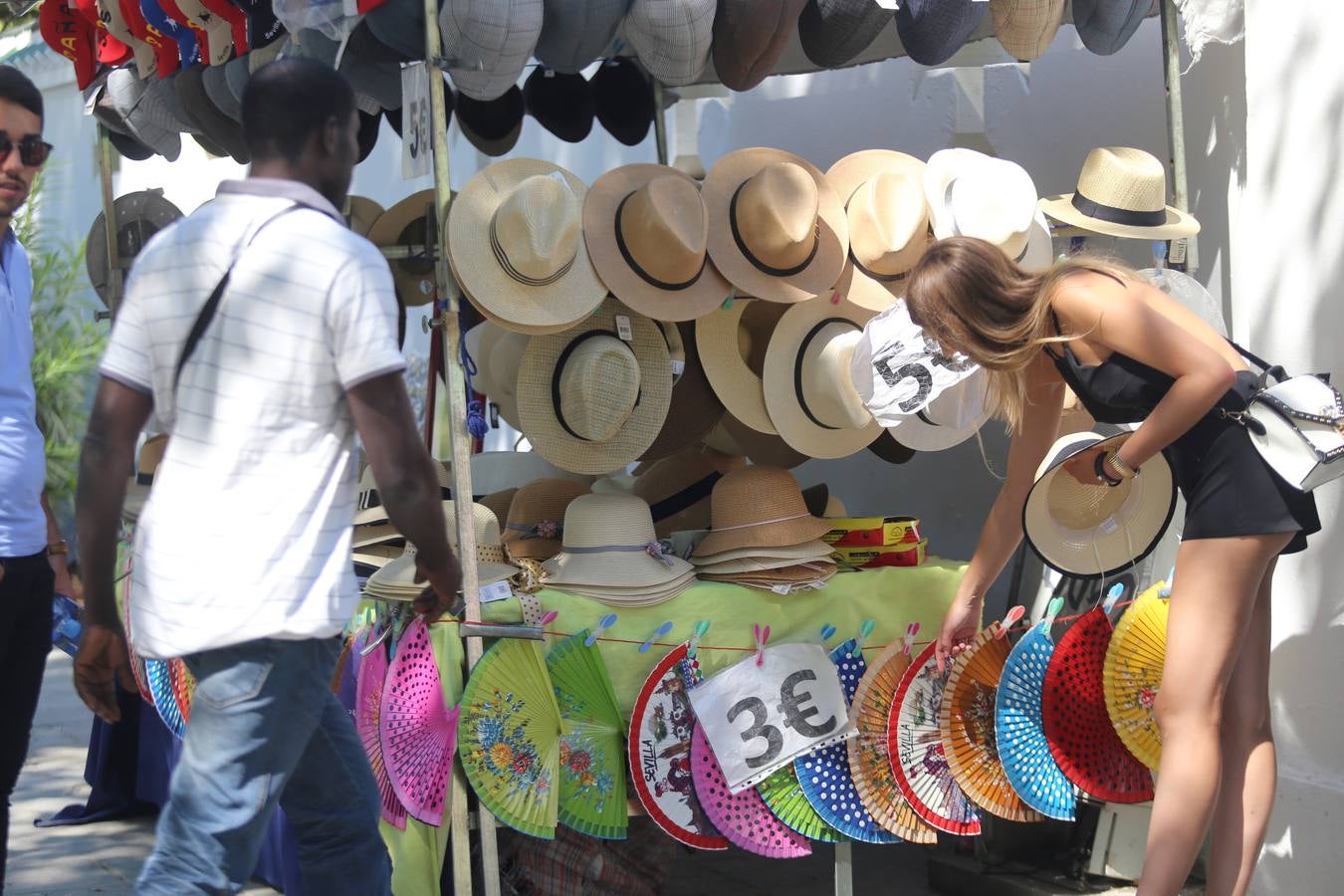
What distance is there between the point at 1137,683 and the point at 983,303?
1.15 m

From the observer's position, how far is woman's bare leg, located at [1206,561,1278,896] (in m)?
3.11

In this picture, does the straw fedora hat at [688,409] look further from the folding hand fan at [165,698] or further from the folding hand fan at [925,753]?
the folding hand fan at [165,698]

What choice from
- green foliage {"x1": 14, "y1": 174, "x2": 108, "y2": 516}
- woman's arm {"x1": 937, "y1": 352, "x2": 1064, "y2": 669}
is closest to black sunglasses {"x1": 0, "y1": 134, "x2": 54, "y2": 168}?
woman's arm {"x1": 937, "y1": 352, "x2": 1064, "y2": 669}

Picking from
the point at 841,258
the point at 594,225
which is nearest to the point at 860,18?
the point at 841,258

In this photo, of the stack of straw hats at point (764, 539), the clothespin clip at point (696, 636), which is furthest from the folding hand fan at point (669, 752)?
the stack of straw hats at point (764, 539)

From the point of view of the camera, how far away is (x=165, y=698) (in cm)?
A: 428

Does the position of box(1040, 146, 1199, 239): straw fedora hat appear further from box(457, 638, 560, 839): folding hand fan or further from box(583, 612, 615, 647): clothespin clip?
box(457, 638, 560, 839): folding hand fan

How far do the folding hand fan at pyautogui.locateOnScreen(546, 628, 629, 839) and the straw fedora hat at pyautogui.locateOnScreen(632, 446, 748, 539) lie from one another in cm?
83

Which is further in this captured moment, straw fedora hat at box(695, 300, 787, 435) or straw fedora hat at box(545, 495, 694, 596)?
straw fedora hat at box(695, 300, 787, 435)

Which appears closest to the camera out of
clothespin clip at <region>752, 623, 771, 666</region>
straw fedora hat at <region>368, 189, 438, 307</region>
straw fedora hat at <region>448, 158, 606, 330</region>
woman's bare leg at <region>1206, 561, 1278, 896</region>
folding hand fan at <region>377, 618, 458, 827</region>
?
woman's bare leg at <region>1206, 561, 1278, 896</region>

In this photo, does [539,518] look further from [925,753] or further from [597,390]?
[925,753]

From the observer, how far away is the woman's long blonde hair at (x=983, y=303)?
2.95 meters

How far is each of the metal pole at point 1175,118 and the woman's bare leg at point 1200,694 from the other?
4.49 ft

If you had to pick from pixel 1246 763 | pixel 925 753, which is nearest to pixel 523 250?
pixel 925 753
